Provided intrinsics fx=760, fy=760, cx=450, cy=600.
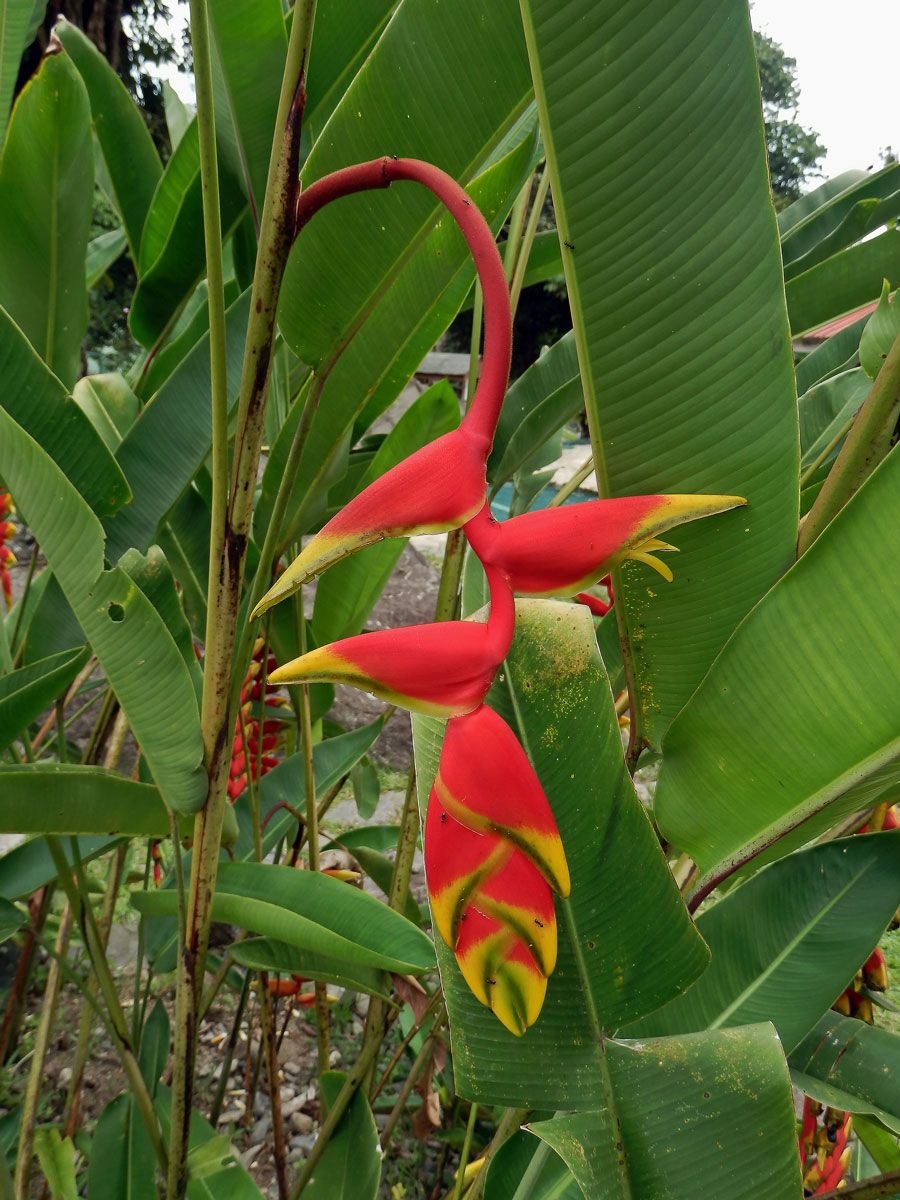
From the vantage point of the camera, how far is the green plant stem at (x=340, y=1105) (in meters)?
0.67

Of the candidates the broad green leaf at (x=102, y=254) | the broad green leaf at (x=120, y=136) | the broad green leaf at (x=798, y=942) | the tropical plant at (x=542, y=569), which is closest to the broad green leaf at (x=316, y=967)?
the tropical plant at (x=542, y=569)

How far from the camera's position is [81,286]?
2.05 ft

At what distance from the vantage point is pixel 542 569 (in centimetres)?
21

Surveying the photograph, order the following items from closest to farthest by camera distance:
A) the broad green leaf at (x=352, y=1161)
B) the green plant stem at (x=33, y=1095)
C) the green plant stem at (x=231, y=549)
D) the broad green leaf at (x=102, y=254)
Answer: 1. the green plant stem at (x=231, y=549)
2. the broad green leaf at (x=352, y=1161)
3. the green plant stem at (x=33, y=1095)
4. the broad green leaf at (x=102, y=254)

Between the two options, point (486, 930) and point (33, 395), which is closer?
point (486, 930)

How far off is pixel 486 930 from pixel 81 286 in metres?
0.63

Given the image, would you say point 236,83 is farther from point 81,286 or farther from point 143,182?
point 143,182

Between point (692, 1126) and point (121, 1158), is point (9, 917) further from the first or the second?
point (692, 1126)

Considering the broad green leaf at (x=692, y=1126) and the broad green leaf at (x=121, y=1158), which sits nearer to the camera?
the broad green leaf at (x=692, y=1126)

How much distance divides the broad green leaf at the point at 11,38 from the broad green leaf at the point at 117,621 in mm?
449

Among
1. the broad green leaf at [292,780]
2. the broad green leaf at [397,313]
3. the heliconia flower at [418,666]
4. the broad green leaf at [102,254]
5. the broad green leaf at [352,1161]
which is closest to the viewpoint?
the heliconia flower at [418,666]

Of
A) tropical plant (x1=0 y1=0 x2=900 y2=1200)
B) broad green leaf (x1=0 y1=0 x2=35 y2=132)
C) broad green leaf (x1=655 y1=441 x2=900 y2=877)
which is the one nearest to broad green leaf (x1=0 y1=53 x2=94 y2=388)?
tropical plant (x1=0 y1=0 x2=900 y2=1200)

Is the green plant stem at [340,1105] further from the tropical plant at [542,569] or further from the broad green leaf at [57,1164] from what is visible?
the broad green leaf at [57,1164]

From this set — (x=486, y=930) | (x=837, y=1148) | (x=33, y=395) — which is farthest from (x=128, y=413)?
(x=837, y=1148)
